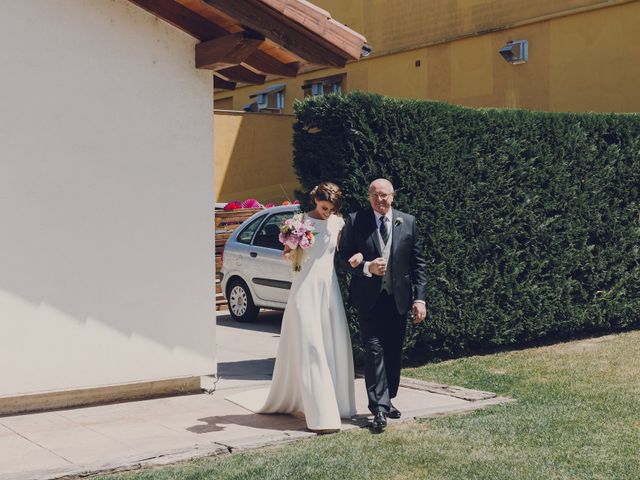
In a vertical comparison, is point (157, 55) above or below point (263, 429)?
above

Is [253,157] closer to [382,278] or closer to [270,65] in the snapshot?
[270,65]

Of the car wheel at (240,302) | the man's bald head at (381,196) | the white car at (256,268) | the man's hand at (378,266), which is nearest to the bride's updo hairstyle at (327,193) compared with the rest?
the man's bald head at (381,196)

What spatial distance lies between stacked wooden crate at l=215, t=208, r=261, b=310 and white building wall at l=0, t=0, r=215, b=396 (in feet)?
23.6

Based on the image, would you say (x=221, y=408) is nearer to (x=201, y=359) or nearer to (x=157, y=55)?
(x=201, y=359)

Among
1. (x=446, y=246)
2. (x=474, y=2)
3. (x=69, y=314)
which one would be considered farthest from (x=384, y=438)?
(x=474, y=2)

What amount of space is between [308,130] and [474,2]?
10293 mm

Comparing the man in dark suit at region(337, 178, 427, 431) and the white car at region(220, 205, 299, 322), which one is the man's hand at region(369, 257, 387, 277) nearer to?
the man in dark suit at region(337, 178, 427, 431)

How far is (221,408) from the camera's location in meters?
8.43

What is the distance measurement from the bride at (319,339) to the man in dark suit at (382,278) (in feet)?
0.50

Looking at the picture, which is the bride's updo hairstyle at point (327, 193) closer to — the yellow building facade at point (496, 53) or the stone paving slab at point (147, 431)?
the stone paving slab at point (147, 431)

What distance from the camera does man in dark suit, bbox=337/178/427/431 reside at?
25.2 ft

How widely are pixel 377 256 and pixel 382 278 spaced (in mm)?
188

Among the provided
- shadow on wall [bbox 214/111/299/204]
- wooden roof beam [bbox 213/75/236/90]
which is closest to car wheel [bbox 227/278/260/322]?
wooden roof beam [bbox 213/75/236/90]

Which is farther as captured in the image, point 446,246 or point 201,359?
point 446,246
